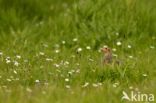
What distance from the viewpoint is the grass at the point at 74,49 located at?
18.7 ft

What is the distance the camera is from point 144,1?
8781 mm

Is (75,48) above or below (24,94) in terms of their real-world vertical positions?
above

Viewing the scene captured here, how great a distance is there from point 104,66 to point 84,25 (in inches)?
69.0

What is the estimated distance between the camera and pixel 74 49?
7.70m

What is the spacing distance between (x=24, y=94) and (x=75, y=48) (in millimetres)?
2314

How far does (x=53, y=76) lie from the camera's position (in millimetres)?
6227

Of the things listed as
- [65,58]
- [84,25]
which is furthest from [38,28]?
[65,58]

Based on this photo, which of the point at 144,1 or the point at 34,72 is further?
the point at 144,1

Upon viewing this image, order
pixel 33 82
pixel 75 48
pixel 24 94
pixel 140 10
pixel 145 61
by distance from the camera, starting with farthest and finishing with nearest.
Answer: pixel 140 10 → pixel 75 48 → pixel 145 61 → pixel 33 82 → pixel 24 94

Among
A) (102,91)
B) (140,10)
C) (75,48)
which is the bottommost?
(102,91)

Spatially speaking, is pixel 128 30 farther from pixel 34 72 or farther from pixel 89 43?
pixel 34 72

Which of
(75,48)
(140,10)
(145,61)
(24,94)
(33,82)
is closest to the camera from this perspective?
(24,94)

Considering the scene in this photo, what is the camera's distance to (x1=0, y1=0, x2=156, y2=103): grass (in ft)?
18.7

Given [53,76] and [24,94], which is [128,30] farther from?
[24,94]
